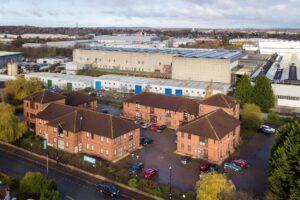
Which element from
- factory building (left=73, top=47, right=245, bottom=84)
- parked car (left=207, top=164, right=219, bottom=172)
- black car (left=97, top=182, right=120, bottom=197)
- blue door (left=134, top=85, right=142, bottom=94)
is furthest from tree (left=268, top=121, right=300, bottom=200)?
factory building (left=73, top=47, right=245, bottom=84)

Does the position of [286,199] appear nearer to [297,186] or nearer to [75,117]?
[297,186]

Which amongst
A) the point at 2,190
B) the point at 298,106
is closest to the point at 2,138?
the point at 2,190

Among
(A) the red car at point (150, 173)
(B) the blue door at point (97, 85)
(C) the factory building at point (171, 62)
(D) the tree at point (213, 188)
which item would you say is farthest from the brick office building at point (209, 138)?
(B) the blue door at point (97, 85)

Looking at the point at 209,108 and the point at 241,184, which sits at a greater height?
the point at 209,108

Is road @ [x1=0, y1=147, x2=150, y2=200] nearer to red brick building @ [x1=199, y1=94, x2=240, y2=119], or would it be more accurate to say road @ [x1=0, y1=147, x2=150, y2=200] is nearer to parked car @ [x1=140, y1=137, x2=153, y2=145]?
parked car @ [x1=140, y1=137, x2=153, y2=145]

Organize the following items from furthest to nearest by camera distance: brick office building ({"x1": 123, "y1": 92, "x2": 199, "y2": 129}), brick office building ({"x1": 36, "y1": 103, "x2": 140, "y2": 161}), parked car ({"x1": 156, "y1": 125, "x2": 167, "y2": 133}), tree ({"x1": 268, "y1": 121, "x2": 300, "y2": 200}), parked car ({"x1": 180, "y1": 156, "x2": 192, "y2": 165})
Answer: brick office building ({"x1": 123, "y1": 92, "x2": 199, "y2": 129})
parked car ({"x1": 156, "y1": 125, "x2": 167, "y2": 133})
brick office building ({"x1": 36, "y1": 103, "x2": 140, "y2": 161})
parked car ({"x1": 180, "y1": 156, "x2": 192, "y2": 165})
tree ({"x1": 268, "y1": 121, "x2": 300, "y2": 200})

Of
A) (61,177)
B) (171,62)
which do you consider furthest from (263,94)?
(171,62)
